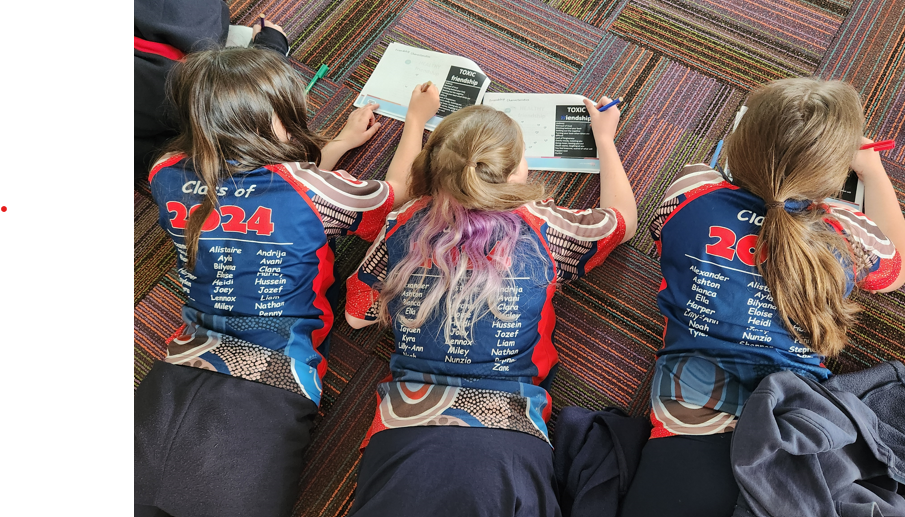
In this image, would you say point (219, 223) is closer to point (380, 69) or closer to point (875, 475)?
point (380, 69)

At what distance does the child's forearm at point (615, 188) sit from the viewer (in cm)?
120

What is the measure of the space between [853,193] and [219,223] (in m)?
1.27

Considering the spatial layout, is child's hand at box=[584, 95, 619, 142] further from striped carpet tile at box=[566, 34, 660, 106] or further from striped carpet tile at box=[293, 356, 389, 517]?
striped carpet tile at box=[293, 356, 389, 517]

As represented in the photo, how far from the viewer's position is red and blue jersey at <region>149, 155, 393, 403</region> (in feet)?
3.34

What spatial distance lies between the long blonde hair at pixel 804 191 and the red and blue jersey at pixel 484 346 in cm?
31

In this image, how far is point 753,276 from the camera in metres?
0.91

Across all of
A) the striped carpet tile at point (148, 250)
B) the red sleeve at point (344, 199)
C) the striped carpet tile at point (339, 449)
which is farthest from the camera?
the striped carpet tile at point (148, 250)

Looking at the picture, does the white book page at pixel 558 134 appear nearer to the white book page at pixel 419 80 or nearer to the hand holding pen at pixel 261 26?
the white book page at pixel 419 80

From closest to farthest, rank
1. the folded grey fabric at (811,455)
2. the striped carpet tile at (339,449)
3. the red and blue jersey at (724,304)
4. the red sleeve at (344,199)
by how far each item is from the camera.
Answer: the folded grey fabric at (811,455) → the red and blue jersey at (724,304) → the red sleeve at (344,199) → the striped carpet tile at (339,449)

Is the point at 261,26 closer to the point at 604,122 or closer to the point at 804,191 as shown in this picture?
the point at 604,122

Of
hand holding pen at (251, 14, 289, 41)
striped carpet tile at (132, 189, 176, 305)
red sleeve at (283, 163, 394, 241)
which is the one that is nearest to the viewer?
red sleeve at (283, 163, 394, 241)

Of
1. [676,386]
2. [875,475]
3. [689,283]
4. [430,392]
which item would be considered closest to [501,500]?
[430,392]

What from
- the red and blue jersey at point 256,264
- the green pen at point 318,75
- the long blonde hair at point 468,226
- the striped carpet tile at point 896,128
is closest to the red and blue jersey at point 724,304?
the long blonde hair at point 468,226

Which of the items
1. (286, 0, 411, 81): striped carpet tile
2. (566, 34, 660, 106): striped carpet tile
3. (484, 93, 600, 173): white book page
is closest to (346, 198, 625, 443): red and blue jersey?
(484, 93, 600, 173): white book page
